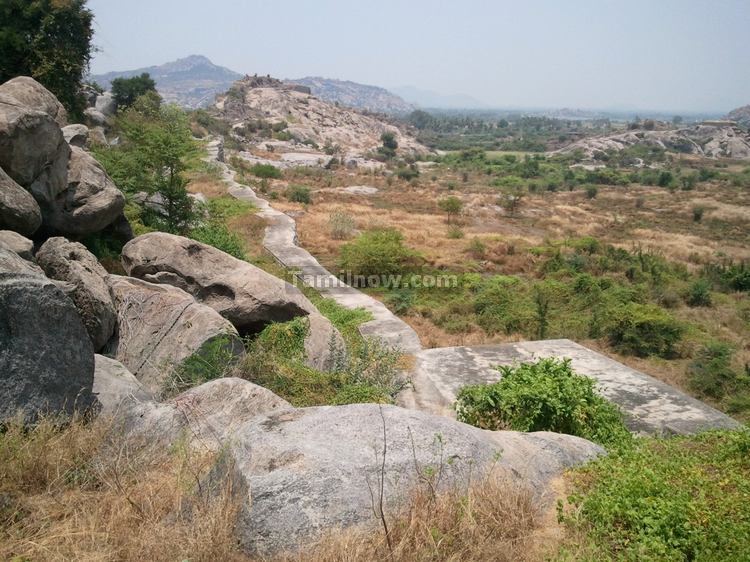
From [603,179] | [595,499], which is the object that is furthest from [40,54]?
[603,179]

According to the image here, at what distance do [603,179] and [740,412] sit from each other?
164ft

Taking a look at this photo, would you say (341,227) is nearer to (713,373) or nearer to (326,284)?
(326,284)

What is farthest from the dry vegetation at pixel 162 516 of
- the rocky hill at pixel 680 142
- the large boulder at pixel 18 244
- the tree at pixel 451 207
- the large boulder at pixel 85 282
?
the rocky hill at pixel 680 142

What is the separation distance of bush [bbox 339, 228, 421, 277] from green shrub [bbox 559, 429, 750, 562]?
11.0 m

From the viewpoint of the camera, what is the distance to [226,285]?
7828mm

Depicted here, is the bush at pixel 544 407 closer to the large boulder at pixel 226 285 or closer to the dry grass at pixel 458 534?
the dry grass at pixel 458 534

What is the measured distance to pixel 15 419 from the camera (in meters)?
3.38

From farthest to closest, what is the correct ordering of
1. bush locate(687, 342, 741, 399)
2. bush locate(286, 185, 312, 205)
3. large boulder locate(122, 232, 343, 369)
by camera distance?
bush locate(286, 185, 312, 205), bush locate(687, 342, 741, 399), large boulder locate(122, 232, 343, 369)

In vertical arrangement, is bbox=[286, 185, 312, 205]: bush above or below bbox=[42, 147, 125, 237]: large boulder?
below

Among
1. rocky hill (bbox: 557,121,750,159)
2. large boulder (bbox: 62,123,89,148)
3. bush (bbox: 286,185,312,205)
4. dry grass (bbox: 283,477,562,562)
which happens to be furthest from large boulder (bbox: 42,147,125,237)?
rocky hill (bbox: 557,121,750,159)

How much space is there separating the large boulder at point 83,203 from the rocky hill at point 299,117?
61.1m

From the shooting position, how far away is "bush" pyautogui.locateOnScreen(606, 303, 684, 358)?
35.7ft

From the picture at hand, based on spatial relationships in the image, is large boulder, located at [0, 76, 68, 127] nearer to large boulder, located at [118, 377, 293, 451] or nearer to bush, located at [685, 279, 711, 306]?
large boulder, located at [118, 377, 293, 451]

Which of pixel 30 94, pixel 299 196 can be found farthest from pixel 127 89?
pixel 30 94
